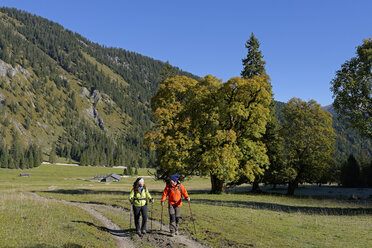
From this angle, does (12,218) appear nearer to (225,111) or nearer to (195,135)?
(195,135)

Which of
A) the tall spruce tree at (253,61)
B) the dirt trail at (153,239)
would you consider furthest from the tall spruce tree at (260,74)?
the dirt trail at (153,239)

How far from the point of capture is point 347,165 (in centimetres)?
9581

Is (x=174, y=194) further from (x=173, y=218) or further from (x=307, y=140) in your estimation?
(x=307, y=140)

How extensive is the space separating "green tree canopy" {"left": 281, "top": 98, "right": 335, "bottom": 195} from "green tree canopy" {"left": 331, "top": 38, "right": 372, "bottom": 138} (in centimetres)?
1663

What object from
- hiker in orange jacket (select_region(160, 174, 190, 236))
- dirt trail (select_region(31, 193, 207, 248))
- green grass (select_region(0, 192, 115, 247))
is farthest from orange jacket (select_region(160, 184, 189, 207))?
green grass (select_region(0, 192, 115, 247))

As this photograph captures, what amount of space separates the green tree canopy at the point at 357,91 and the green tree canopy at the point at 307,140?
655 inches

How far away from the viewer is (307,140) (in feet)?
142

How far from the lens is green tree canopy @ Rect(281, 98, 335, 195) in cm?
4281

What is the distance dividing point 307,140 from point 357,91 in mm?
18587

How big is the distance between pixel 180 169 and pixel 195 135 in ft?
15.7

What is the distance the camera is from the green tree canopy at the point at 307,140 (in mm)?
42812

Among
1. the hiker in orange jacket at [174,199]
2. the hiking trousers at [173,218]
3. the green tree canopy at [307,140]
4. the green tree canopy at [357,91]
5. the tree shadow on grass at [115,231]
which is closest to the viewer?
the hiking trousers at [173,218]

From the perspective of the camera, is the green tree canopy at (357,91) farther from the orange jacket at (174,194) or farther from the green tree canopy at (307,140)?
the orange jacket at (174,194)

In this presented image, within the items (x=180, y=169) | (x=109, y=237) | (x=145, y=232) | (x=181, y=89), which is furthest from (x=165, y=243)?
(x=181, y=89)
